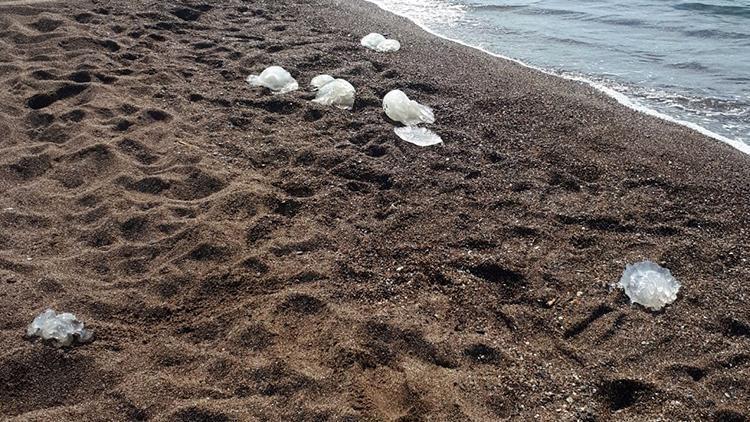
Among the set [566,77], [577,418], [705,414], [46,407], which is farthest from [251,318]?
[566,77]

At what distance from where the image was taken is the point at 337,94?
15.6 feet

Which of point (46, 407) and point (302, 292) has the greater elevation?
point (302, 292)

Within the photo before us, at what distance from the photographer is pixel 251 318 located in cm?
259

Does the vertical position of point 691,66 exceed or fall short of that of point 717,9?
it falls short

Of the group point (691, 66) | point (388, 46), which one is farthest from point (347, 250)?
point (691, 66)

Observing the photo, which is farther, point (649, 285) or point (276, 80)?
point (276, 80)

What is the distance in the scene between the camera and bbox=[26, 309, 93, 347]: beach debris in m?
2.39

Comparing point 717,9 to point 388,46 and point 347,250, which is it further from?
point 347,250

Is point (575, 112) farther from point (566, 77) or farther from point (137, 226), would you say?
point (137, 226)

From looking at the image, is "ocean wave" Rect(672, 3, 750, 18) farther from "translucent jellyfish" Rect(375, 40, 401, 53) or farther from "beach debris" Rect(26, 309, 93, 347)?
"beach debris" Rect(26, 309, 93, 347)

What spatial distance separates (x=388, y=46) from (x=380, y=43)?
11 cm

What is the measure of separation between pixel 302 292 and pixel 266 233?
1.96 feet

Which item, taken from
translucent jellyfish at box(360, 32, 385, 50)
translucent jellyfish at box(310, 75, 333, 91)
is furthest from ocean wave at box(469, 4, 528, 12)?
translucent jellyfish at box(310, 75, 333, 91)

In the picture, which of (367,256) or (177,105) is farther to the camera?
(177,105)
